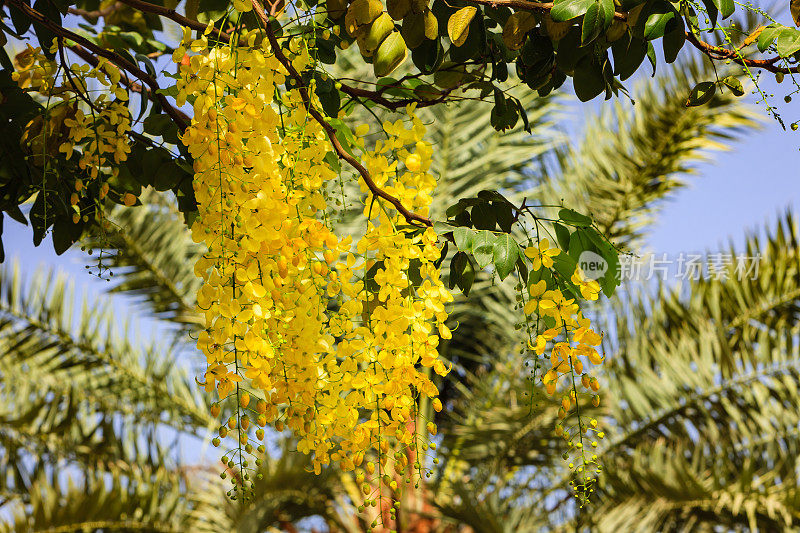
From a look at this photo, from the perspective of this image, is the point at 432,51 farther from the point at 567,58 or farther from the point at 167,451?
the point at 167,451

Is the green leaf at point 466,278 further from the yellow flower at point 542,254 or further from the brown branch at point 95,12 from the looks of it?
the brown branch at point 95,12

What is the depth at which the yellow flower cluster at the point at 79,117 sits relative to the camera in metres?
0.94

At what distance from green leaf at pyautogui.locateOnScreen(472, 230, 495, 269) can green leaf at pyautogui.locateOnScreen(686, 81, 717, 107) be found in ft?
0.84

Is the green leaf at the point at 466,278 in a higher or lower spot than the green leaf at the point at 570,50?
lower

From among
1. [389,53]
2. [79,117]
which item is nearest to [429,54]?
[389,53]

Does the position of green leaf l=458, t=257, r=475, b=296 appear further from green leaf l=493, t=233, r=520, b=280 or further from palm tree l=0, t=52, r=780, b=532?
palm tree l=0, t=52, r=780, b=532

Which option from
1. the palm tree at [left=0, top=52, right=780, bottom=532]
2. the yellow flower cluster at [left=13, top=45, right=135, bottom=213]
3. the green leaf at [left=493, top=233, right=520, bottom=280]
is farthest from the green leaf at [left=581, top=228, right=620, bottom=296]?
the palm tree at [left=0, top=52, right=780, bottom=532]

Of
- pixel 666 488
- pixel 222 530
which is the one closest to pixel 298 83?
pixel 666 488

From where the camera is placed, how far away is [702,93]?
0.81 m

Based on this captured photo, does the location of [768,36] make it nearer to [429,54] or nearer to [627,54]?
[627,54]

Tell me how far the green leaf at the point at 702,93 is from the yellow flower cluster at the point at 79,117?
2.17 feet

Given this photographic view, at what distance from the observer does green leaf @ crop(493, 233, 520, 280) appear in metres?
0.76

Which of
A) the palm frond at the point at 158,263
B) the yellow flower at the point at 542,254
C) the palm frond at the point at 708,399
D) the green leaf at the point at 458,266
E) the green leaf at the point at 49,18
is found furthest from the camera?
the palm frond at the point at 158,263

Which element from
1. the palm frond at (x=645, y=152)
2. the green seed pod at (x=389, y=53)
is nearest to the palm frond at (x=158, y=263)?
the palm frond at (x=645, y=152)
